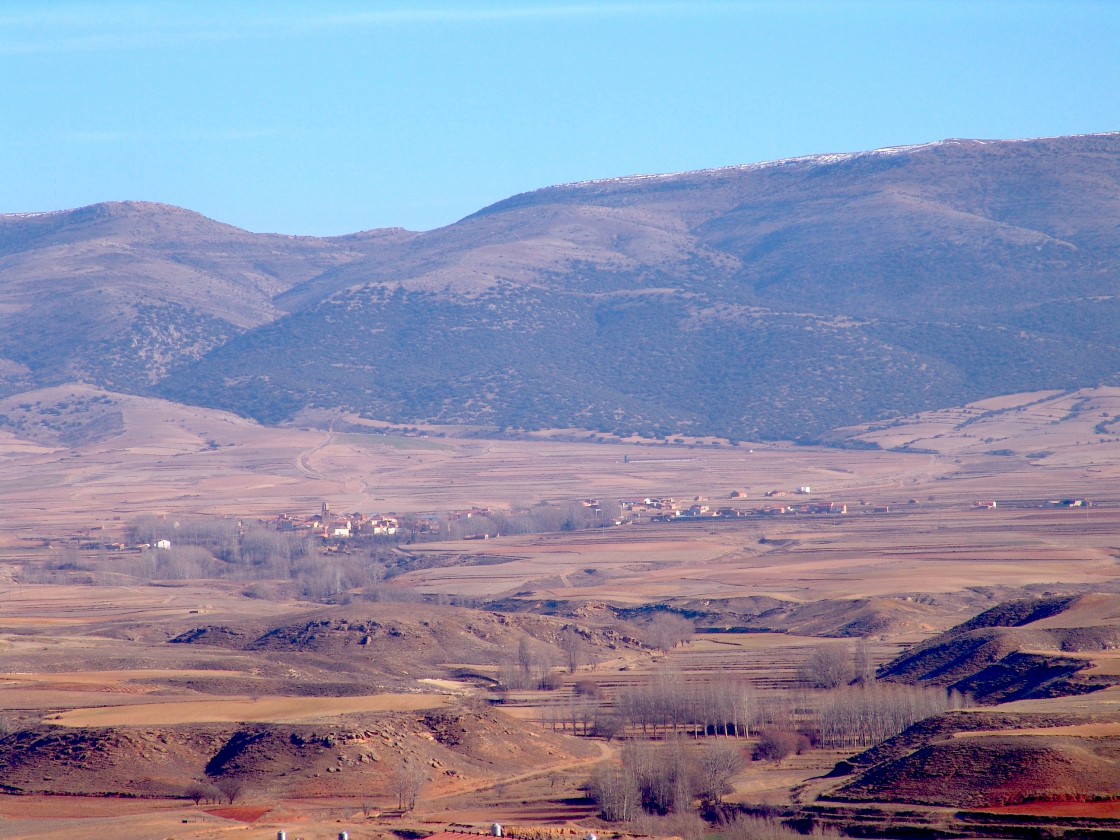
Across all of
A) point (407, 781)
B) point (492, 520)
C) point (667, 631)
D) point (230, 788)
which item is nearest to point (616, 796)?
point (407, 781)

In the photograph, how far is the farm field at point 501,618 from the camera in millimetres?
47938

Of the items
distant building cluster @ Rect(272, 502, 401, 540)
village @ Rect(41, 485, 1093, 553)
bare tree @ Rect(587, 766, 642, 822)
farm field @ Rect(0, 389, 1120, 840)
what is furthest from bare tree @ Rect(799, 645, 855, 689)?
distant building cluster @ Rect(272, 502, 401, 540)

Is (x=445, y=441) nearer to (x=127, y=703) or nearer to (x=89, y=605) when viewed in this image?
(x=89, y=605)

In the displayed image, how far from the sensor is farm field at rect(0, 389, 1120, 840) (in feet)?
157

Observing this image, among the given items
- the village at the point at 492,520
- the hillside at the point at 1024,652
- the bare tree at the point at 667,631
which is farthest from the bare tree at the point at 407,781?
the village at the point at 492,520

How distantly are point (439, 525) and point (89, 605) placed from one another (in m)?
38.8

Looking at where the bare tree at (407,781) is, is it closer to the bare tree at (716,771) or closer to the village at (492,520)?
the bare tree at (716,771)

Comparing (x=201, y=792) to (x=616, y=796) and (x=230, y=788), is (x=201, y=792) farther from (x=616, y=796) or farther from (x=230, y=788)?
(x=616, y=796)

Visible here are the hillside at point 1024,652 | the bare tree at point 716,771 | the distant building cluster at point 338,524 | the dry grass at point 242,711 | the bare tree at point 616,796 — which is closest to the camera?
the bare tree at point 616,796

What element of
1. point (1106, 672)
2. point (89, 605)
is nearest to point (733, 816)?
point (1106, 672)

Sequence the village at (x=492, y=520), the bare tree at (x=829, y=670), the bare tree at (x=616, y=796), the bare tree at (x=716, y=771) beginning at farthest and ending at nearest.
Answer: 1. the village at (x=492, y=520)
2. the bare tree at (x=829, y=670)
3. the bare tree at (x=716, y=771)
4. the bare tree at (x=616, y=796)

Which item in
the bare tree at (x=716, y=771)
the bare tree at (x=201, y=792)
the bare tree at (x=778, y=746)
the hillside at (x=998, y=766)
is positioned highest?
the hillside at (x=998, y=766)

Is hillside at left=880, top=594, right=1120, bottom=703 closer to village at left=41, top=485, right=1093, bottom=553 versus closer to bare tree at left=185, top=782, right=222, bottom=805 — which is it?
bare tree at left=185, top=782, right=222, bottom=805

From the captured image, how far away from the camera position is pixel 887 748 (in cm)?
4700
